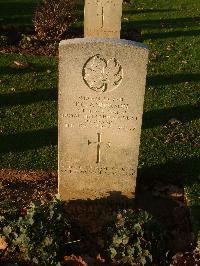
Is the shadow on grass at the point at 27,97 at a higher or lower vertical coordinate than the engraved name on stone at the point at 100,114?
lower

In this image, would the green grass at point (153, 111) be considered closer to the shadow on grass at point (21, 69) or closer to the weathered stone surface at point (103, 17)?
the shadow on grass at point (21, 69)

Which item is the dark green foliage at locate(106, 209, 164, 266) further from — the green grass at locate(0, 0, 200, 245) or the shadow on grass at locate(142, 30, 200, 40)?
the shadow on grass at locate(142, 30, 200, 40)

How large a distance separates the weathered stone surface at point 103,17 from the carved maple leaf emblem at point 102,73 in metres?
5.21

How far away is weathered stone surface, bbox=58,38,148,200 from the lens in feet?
17.1

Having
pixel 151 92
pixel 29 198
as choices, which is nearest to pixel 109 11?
pixel 151 92

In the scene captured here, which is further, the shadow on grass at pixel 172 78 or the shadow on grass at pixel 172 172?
the shadow on grass at pixel 172 78

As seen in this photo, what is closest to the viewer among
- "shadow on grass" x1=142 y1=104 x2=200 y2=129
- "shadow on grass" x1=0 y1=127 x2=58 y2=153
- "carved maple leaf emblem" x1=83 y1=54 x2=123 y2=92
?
"carved maple leaf emblem" x1=83 y1=54 x2=123 y2=92

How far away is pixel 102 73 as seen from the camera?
534cm

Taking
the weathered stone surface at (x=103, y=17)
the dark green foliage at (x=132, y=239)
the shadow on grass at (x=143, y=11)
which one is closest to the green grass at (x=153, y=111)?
the dark green foliage at (x=132, y=239)

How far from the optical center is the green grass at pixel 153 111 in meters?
7.19

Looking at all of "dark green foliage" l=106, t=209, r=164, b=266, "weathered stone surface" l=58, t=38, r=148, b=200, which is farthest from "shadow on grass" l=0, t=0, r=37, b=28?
"dark green foliage" l=106, t=209, r=164, b=266

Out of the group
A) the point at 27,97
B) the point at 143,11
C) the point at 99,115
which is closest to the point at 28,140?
the point at 27,97

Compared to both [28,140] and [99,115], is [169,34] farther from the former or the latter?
[99,115]

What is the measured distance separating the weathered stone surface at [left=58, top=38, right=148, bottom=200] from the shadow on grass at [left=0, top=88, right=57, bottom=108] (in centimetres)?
317
